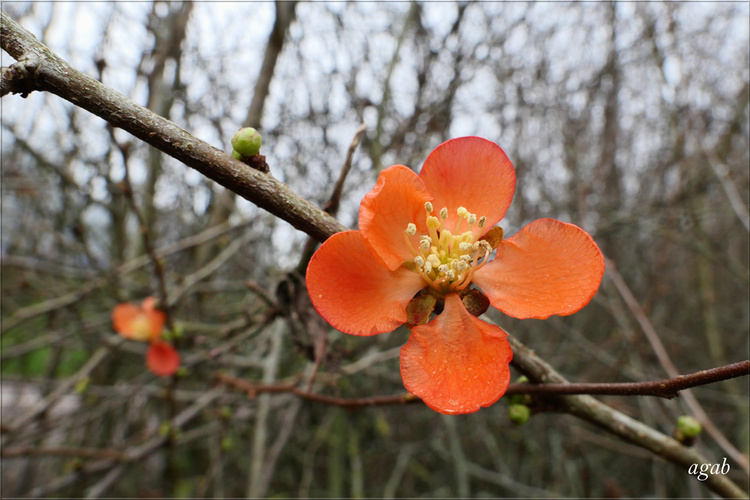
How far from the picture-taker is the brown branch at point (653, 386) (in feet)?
2.11

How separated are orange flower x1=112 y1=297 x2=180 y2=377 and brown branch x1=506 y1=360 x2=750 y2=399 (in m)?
1.72

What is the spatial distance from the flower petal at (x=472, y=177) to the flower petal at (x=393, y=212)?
56mm

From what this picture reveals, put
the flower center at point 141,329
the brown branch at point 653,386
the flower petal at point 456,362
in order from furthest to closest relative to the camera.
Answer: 1. the flower center at point 141,329
2. the flower petal at point 456,362
3. the brown branch at point 653,386

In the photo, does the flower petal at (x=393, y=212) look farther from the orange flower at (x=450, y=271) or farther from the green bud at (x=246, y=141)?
the green bud at (x=246, y=141)

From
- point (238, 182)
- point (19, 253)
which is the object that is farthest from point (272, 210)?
point (19, 253)

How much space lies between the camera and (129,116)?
0.71 meters

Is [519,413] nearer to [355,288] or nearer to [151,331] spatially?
[355,288]

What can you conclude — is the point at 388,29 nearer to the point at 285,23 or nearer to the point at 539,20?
the point at 285,23

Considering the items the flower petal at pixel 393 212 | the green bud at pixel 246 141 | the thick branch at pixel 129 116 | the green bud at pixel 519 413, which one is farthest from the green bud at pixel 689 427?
the green bud at pixel 246 141

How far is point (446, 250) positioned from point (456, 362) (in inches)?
10.6

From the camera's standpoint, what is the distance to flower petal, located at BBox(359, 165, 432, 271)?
86cm

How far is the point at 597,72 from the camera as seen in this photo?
4.25m

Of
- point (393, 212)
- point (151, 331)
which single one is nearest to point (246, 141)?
point (393, 212)

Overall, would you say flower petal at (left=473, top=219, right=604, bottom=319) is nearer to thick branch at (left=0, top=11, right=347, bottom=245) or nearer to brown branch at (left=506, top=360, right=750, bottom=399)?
brown branch at (left=506, top=360, right=750, bottom=399)
